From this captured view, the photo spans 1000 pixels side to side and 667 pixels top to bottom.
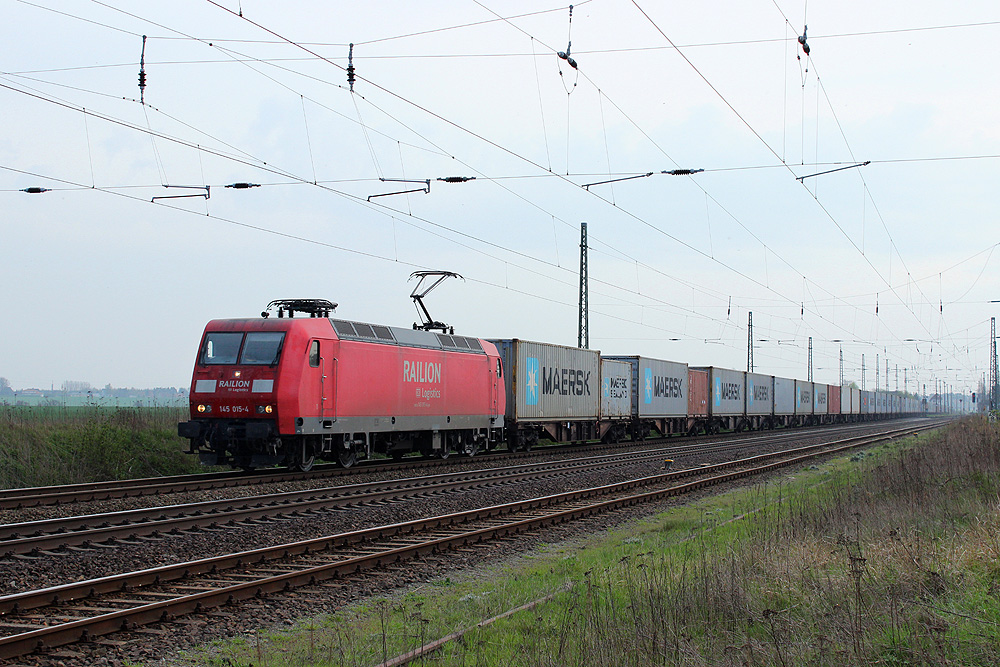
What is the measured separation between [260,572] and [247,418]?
30.4ft

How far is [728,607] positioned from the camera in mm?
6633

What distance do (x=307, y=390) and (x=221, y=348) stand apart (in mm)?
2325

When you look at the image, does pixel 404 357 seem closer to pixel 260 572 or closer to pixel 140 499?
pixel 140 499

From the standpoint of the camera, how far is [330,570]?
30.0 ft

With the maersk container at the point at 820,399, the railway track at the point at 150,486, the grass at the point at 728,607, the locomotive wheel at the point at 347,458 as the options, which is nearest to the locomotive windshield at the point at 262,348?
the railway track at the point at 150,486

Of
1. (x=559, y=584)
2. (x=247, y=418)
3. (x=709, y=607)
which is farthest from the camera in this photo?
(x=247, y=418)

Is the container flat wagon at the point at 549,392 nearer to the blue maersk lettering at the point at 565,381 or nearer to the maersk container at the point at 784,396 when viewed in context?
the blue maersk lettering at the point at 565,381

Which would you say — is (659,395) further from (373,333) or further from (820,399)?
(820,399)

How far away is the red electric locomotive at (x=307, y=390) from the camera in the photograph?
17766 mm

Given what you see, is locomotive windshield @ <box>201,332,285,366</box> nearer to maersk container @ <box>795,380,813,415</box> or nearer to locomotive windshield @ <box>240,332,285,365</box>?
locomotive windshield @ <box>240,332,285,365</box>

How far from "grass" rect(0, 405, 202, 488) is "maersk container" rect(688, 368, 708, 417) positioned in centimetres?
2680

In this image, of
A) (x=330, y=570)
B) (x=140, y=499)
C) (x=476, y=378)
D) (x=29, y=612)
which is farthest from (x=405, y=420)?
(x=29, y=612)

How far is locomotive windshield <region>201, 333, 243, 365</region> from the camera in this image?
725 inches

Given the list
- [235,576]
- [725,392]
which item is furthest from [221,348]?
[725,392]
